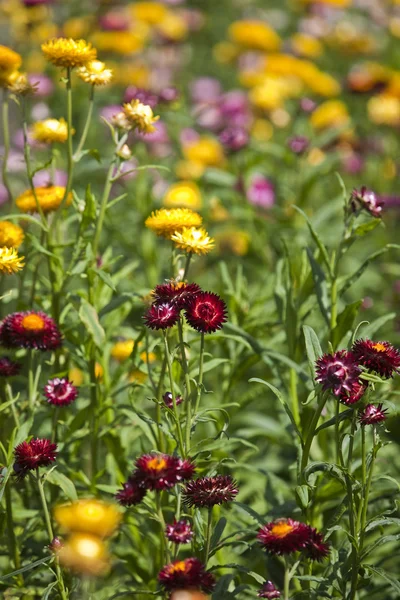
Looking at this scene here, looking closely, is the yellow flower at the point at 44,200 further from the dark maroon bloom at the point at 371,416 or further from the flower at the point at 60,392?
the dark maroon bloom at the point at 371,416

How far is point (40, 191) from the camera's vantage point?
2.36 metres

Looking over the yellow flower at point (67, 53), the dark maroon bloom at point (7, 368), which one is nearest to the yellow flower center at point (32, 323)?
the dark maroon bloom at point (7, 368)

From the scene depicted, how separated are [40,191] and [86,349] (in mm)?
451

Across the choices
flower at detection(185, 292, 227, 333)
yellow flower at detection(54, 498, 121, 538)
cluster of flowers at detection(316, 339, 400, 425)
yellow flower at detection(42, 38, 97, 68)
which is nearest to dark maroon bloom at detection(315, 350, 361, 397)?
cluster of flowers at detection(316, 339, 400, 425)

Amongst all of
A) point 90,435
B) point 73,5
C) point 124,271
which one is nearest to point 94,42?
point 73,5

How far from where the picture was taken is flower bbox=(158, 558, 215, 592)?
1490 millimetres

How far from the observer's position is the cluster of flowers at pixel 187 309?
1724 mm

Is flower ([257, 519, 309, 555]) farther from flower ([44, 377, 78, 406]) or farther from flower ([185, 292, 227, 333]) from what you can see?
flower ([44, 377, 78, 406])

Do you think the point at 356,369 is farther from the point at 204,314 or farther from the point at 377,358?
the point at 204,314

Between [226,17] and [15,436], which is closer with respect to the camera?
[15,436]

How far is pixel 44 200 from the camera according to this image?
90.4 inches

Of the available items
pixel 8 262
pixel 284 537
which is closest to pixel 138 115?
pixel 8 262

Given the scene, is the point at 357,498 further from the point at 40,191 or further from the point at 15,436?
the point at 40,191

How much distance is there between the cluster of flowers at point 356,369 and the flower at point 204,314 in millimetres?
213
